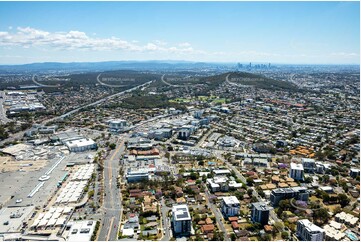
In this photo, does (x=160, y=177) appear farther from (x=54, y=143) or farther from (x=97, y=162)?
(x=54, y=143)

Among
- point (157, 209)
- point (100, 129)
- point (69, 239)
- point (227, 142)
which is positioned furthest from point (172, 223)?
point (100, 129)

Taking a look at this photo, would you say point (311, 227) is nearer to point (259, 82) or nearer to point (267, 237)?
point (267, 237)

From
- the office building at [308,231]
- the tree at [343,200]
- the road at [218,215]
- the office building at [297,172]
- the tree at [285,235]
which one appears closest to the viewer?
the office building at [308,231]

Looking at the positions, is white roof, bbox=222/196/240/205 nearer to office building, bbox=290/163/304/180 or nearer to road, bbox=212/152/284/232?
road, bbox=212/152/284/232

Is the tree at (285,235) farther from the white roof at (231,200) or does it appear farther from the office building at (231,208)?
the white roof at (231,200)

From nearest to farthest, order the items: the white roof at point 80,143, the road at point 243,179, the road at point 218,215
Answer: the road at point 218,215
the road at point 243,179
the white roof at point 80,143

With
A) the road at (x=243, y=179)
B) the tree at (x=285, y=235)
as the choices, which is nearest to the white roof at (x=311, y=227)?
the tree at (x=285, y=235)

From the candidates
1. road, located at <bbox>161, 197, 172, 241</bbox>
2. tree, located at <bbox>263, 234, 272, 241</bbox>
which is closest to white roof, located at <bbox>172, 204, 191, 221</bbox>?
road, located at <bbox>161, 197, 172, 241</bbox>

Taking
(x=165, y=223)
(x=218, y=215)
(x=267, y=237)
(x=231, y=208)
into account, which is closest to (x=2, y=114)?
(x=165, y=223)
